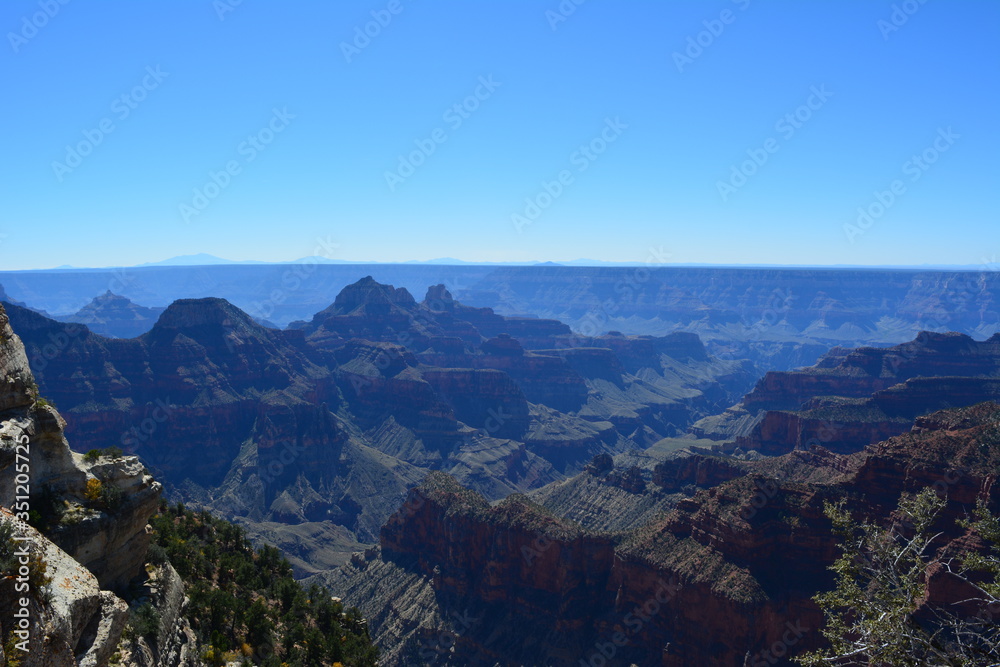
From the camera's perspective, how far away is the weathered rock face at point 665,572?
189 ft

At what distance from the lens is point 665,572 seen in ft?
204

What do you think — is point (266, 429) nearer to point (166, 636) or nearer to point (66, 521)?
point (166, 636)

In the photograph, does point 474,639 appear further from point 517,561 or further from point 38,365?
point 38,365

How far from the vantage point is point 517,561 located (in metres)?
70.9

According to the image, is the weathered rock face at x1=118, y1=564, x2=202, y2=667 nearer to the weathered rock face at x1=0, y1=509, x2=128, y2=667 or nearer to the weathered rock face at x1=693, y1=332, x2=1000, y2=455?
the weathered rock face at x1=0, y1=509, x2=128, y2=667

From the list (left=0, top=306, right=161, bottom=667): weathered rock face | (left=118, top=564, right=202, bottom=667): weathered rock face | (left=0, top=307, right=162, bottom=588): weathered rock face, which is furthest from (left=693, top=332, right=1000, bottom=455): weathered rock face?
(left=0, top=306, right=161, bottom=667): weathered rock face

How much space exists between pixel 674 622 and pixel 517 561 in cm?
1737

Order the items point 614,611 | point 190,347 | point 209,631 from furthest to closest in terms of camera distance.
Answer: point 190,347
point 614,611
point 209,631

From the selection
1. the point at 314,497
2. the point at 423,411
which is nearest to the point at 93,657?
the point at 314,497

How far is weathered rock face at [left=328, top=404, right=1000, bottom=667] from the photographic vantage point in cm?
5775

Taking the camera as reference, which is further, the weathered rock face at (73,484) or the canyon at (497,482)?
the canyon at (497,482)

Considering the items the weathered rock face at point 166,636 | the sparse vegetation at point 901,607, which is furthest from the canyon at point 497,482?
the sparse vegetation at point 901,607

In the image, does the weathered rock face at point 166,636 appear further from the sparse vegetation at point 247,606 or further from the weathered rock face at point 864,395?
the weathered rock face at point 864,395

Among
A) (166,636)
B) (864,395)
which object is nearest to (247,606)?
(166,636)
